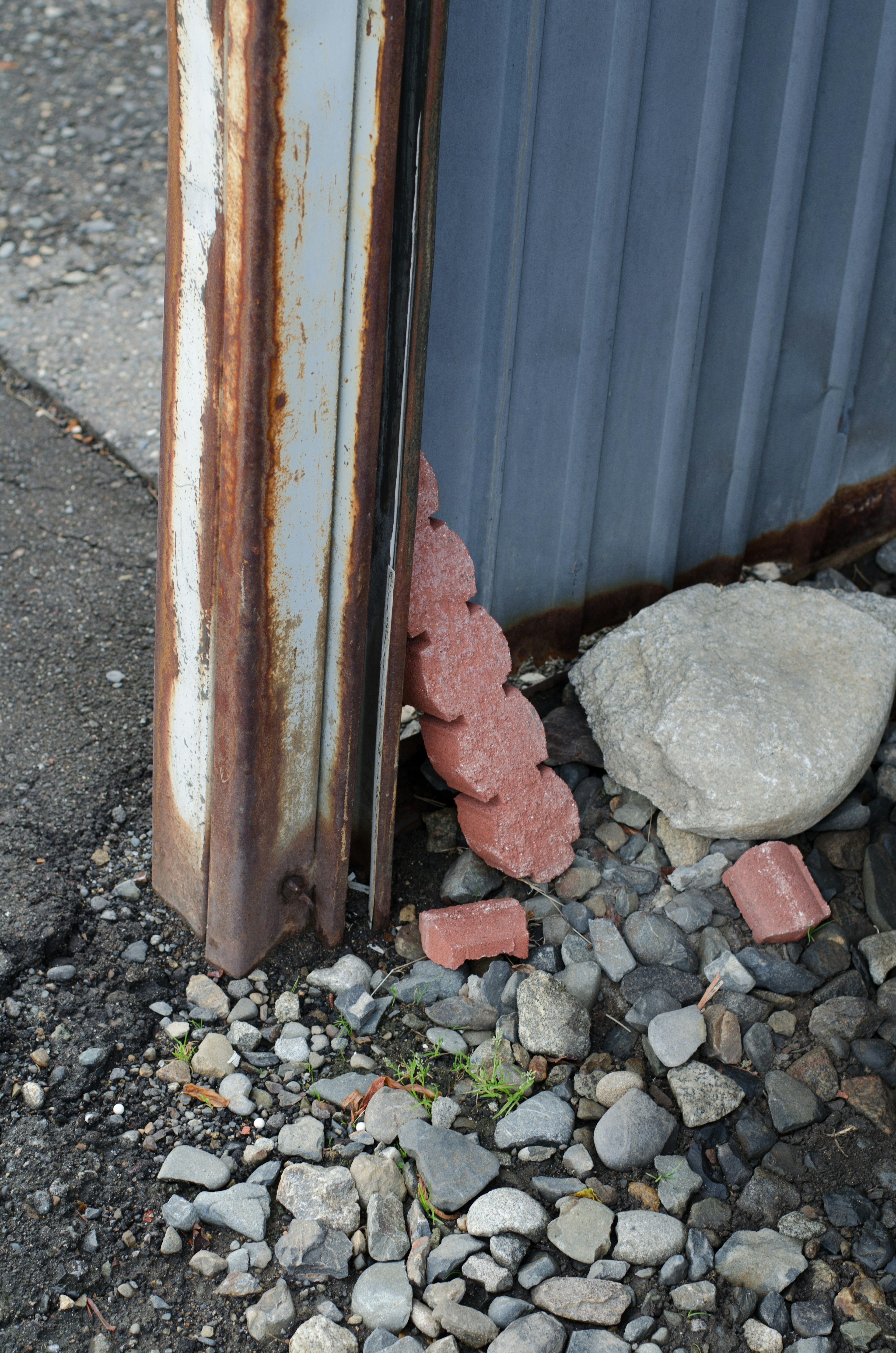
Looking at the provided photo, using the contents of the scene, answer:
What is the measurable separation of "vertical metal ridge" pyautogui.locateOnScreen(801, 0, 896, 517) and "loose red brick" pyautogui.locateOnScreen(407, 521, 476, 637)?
1411mm

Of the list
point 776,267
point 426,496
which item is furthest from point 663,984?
point 776,267

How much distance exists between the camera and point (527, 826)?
7.21ft

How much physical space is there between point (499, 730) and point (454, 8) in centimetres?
123

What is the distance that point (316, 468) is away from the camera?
1.72 metres

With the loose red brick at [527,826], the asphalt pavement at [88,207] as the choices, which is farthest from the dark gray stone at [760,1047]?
the asphalt pavement at [88,207]

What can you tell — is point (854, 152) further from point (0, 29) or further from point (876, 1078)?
point (0, 29)

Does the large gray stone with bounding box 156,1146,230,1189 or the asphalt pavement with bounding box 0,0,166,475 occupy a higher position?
the asphalt pavement with bounding box 0,0,166,475

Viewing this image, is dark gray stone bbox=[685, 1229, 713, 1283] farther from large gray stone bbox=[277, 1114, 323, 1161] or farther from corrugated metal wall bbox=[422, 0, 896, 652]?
corrugated metal wall bbox=[422, 0, 896, 652]

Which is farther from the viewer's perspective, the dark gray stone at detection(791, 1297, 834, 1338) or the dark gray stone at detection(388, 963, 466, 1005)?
the dark gray stone at detection(388, 963, 466, 1005)

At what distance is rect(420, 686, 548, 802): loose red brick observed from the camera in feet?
6.94

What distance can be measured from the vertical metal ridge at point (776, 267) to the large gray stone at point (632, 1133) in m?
1.54

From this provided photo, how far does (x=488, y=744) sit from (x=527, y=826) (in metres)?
0.19

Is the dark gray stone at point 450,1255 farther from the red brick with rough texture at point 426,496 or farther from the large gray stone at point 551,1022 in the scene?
the red brick with rough texture at point 426,496

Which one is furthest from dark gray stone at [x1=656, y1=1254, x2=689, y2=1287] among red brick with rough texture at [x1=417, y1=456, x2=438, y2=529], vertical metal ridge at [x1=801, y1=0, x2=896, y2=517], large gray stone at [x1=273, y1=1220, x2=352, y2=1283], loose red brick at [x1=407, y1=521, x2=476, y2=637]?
vertical metal ridge at [x1=801, y1=0, x2=896, y2=517]
